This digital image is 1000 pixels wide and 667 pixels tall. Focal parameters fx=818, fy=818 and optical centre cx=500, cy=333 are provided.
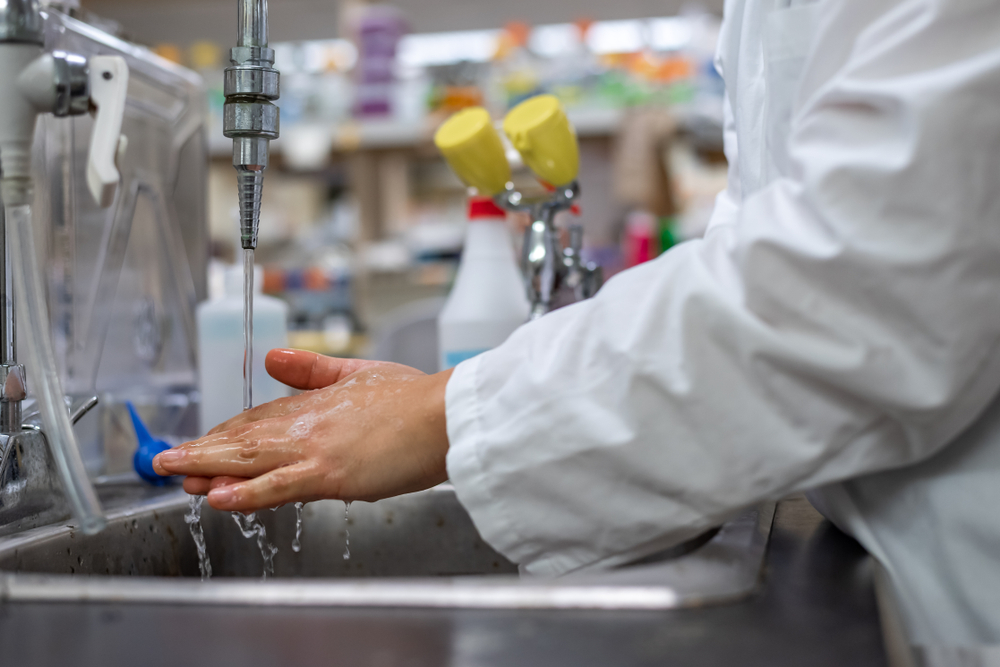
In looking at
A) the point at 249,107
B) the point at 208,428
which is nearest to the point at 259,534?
the point at 208,428

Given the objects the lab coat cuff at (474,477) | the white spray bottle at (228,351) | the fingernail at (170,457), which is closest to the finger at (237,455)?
the fingernail at (170,457)

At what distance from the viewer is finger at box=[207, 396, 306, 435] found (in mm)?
610

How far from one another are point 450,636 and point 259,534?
423mm

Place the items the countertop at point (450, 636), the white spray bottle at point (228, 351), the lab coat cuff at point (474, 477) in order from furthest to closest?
1. the white spray bottle at point (228, 351)
2. the lab coat cuff at point (474, 477)
3. the countertop at point (450, 636)

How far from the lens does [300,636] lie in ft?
1.25

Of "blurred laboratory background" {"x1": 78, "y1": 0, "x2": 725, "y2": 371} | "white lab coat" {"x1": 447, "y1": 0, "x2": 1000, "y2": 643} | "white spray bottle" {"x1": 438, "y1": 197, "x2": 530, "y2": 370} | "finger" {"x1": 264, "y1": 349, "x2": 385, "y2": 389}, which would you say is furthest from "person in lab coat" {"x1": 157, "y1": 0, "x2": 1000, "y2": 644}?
"blurred laboratory background" {"x1": 78, "y1": 0, "x2": 725, "y2": 371}

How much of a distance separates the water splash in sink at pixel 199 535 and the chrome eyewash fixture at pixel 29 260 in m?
0.12

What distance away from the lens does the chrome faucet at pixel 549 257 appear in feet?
2.98

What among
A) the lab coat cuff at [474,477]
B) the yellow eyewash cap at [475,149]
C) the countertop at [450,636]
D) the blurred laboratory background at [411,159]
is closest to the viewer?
the countertop at [450,636]

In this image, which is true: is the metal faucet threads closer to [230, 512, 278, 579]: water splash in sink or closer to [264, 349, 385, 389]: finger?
[264, 349, 385, 389]: finger

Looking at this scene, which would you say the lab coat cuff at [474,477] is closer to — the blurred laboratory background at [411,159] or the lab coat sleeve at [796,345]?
the lab coat sleeve at [796,345]

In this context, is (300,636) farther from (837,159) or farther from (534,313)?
(534,313)

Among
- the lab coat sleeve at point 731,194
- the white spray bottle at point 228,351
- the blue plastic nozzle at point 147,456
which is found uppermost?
the lab coat sleeve at point 731,194

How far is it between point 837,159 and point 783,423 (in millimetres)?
146
